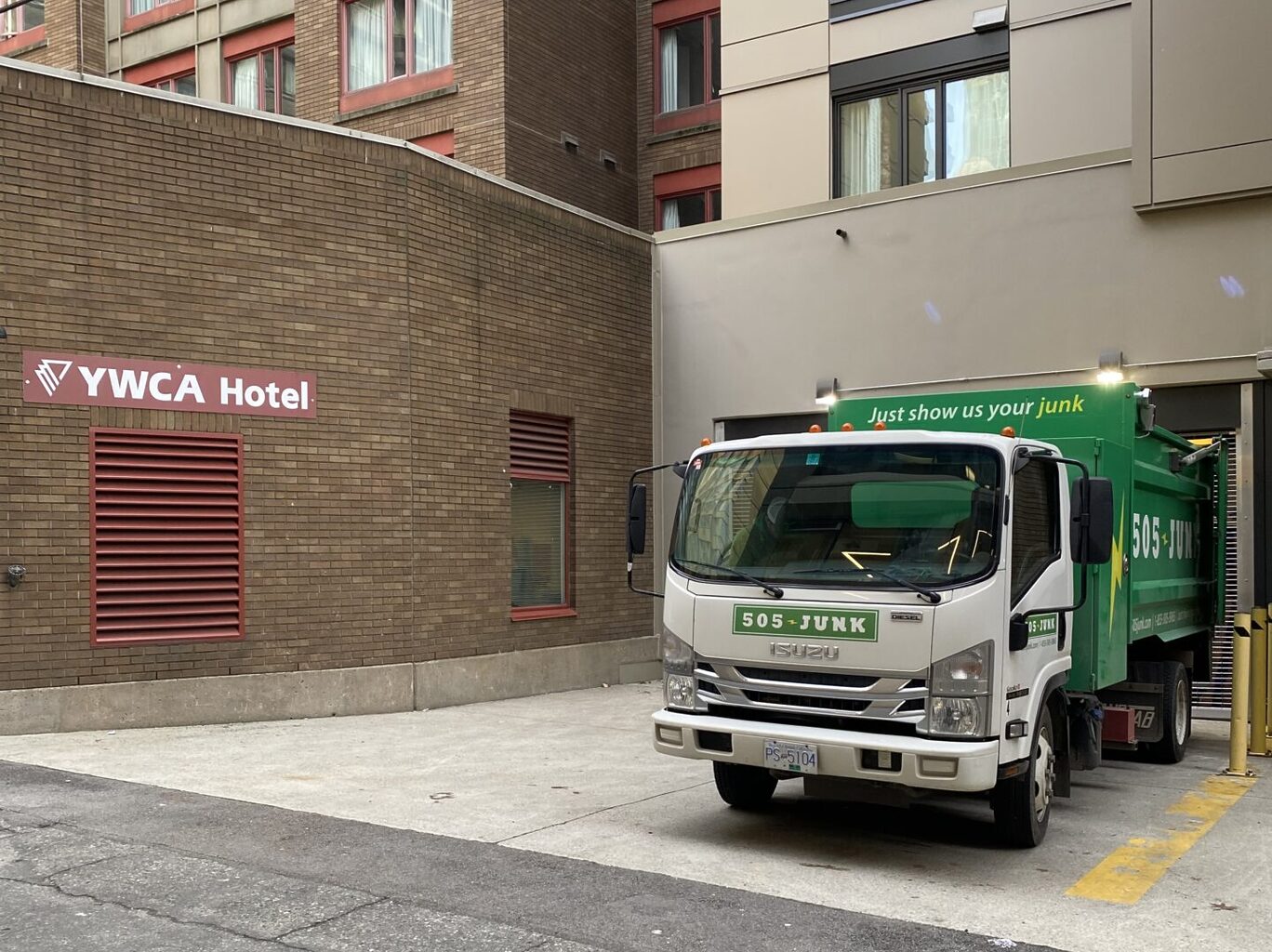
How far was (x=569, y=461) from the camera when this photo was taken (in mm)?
16016

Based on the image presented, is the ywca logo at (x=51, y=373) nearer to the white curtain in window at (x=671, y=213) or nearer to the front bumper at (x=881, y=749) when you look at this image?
the front bumper at (x=881, y=749)

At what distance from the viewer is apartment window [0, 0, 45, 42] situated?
25906mm

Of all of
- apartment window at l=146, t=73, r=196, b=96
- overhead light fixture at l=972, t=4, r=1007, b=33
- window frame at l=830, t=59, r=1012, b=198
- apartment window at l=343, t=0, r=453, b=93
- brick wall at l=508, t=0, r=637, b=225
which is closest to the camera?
overhead light fixture at l=972, t=4, r=1007, b=33

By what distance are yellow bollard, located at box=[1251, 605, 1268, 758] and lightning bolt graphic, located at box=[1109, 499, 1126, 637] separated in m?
2.84

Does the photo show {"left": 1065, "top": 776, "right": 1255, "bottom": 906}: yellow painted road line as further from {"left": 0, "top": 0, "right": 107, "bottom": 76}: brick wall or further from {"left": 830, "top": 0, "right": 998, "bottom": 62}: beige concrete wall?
{"left": 0, "top": 0, "right": 107, "bottom": 76}: brick wall

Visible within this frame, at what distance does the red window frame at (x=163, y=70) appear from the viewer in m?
24.5

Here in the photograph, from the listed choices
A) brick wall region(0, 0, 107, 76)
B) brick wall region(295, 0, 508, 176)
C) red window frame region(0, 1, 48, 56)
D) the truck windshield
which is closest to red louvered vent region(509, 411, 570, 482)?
brick wall region(295, 0, 508, 176)

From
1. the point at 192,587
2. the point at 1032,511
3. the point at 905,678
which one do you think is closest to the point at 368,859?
the point at 905,678

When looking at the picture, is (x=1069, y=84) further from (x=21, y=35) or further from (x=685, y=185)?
(x=21, y=35)

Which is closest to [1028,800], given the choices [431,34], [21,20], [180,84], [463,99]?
[463,99]

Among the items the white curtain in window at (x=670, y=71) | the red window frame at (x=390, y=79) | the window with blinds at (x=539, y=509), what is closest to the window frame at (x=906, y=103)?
the window with blinds at (x=539, y=509)

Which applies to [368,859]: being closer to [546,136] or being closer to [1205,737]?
[1205,737]

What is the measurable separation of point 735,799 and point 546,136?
14.5 metres

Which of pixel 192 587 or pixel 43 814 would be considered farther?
pixel 192 587
